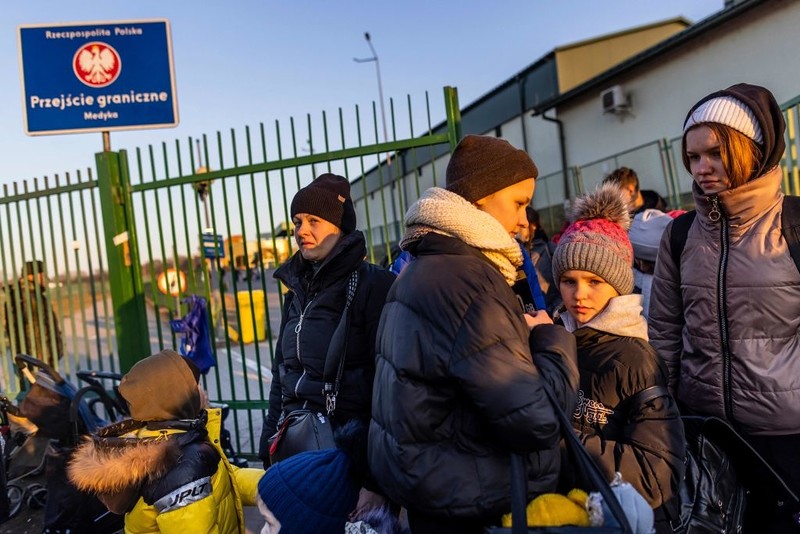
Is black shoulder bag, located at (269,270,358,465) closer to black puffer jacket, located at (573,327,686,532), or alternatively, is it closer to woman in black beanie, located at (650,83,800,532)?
black puffer jacket, located at (573,327,686,532)

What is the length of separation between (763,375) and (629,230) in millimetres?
1399

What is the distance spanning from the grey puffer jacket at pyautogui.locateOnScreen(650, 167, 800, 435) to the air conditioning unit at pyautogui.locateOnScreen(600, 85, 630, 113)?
15581 mm

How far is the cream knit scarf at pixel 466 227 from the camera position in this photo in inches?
64.0

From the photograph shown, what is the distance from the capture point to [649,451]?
1722 mm

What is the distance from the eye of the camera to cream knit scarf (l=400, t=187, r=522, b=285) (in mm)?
1626

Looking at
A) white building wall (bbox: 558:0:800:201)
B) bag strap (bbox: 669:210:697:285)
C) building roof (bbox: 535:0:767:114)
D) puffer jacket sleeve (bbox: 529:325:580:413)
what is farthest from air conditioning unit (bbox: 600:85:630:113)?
puffer jacket sleeve (bbox: 529:325:580:413)

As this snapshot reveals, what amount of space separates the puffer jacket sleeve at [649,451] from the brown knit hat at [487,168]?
774 millimetres

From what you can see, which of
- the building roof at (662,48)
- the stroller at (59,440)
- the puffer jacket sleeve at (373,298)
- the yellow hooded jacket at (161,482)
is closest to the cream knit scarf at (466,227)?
the puffer jacket sleeve at (373,298)

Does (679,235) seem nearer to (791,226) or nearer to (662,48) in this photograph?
(791,226)

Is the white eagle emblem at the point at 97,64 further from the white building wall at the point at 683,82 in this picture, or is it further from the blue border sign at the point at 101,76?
the white building wall at the point at 683,82

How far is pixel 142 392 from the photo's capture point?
2.47m

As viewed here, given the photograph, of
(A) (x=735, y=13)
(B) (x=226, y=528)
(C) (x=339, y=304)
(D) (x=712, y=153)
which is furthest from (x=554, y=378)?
(A) (x=735, y=13)

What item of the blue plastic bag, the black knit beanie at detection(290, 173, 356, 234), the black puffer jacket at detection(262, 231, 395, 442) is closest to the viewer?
the black puffer jacket at detection(262, 231, 395, 442)

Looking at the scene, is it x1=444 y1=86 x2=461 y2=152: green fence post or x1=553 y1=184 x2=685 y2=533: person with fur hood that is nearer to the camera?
x1=553 y1=184 x2=685 y2=533: person with fur hood
